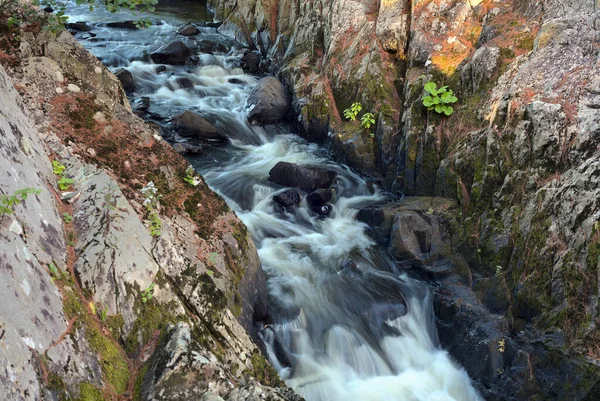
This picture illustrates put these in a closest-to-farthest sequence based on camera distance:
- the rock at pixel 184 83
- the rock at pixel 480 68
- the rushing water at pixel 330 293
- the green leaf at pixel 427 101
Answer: the rushing water at pixel 330 293, the rock at pixel 480 68, the green leaf at pixel 427 101, the rock at pixel 184 83

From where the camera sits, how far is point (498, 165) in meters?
8.06

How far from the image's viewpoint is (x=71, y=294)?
12.9 ft

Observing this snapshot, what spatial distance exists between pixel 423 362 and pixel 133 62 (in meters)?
15.7

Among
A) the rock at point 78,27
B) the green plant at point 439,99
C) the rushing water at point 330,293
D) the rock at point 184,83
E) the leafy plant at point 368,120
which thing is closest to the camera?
the rushing water at point 330,293

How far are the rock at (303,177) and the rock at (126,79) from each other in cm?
747

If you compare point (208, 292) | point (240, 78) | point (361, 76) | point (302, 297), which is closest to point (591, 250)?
point (302, 297)

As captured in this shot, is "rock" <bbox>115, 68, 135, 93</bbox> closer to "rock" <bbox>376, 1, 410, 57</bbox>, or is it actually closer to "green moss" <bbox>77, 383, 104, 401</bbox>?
"rock" <bbox>376, 1, 410, 57</bbox>

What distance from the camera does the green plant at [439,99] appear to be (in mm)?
9750

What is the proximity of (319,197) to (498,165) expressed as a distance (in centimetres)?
419

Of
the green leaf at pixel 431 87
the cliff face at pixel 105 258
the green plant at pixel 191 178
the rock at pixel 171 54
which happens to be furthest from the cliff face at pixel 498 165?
the rock at pixel 171 54

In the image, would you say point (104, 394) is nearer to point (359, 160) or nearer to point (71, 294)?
point (71, 294)

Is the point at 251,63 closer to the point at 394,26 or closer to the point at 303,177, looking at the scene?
the point at 394,26

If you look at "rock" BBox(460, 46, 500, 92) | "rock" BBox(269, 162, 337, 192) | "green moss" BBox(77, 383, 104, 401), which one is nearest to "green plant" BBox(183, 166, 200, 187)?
"green moss" BBox(77, 383, 104, 401)

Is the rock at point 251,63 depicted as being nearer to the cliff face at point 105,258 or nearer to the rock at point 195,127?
the rock at point 195,127
